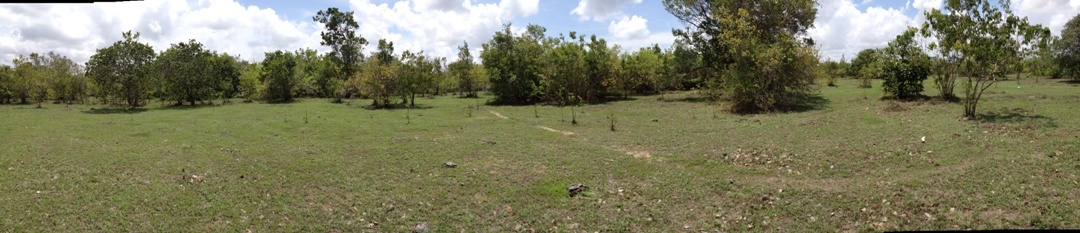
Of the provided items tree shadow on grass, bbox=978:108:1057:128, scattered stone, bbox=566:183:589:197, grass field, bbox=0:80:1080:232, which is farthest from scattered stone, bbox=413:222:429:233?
tree shadow on grass, bbox=978:108:1057:128

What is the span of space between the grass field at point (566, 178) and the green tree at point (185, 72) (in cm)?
1985

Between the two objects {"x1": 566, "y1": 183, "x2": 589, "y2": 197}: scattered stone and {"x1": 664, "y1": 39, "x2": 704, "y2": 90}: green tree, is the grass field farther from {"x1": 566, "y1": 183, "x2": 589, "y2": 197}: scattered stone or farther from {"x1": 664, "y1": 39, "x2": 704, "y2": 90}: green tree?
{"x1": 664, "y1": 39, "x2": 704, "y2": 90}: green tree

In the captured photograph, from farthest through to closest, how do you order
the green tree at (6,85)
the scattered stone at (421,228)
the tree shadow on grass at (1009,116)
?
the green tree at (6,85) → the tree shadow on grass at (1009,116) → the scattered stone at (421,228)

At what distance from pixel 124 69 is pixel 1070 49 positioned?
211 ft

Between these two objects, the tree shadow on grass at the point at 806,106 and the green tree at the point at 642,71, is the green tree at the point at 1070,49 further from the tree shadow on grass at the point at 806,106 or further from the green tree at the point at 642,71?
the green tree at the point at 642,71

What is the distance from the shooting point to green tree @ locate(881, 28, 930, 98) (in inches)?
917

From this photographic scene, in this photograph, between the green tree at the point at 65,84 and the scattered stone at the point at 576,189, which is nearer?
the scattered stone at the point at 576,189

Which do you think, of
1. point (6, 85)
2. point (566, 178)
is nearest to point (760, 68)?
point (566, 178)

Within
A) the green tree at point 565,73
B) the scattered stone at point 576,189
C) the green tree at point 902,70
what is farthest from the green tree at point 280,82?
the green tree at point 902,70

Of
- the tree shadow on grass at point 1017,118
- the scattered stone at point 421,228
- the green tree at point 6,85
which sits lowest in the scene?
the scattered stone at point 421,228

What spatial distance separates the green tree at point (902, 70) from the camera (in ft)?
76.4

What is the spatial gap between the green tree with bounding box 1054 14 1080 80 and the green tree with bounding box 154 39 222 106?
62.3m

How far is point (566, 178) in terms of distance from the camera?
10.9m

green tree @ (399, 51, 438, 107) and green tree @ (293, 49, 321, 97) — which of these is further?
green tree @ (293, 49, 321, 97)
